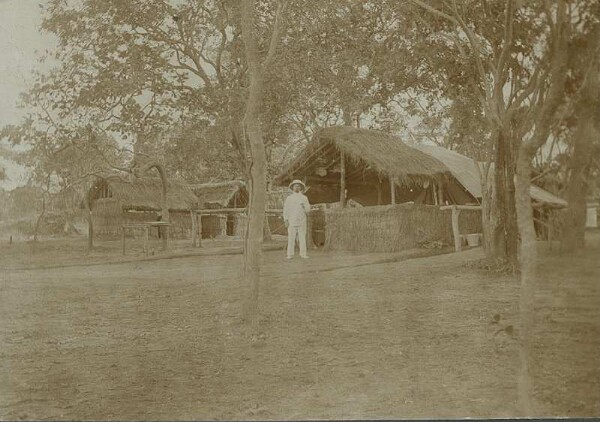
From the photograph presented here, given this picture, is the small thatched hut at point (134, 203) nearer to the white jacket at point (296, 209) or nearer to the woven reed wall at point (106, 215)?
the woven reed wall at point (106, 215)

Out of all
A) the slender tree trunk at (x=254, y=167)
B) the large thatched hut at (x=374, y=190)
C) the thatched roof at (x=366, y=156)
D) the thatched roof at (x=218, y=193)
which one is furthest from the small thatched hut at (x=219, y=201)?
the slender tree trunk at (x=254, y=167)

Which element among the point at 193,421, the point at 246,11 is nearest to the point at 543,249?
the point at 193,421

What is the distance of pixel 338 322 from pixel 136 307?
6.30ft

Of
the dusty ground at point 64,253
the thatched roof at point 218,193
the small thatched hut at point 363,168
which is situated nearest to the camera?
the dusty ground at point 64,253

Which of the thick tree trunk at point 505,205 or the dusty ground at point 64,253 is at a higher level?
the thick tree trunk at point 505,205

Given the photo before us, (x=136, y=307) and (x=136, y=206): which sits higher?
(x=136, y=206)

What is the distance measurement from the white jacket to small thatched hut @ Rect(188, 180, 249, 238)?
8029mm

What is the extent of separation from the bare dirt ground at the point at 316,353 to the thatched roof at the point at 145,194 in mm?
10692

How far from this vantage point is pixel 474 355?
3365 millimetres

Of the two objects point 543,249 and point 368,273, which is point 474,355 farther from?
point 368,273

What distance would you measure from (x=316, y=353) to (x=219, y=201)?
14.3m

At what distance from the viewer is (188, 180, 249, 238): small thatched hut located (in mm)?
17172

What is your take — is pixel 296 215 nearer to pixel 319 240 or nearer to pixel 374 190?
pixel 319 240

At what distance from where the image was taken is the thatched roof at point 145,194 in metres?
15.7
